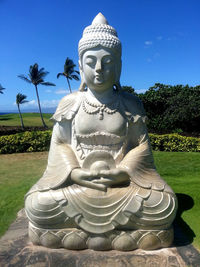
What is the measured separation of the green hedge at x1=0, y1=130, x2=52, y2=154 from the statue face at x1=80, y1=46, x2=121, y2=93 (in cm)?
697

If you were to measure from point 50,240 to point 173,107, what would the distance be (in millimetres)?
11768

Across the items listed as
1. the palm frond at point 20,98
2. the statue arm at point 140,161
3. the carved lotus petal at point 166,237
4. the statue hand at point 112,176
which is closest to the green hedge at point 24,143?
the statue arm at point 140,161

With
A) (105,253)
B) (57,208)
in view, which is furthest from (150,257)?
(57,208)

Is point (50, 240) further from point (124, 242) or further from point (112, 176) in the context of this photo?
point (112, 176)

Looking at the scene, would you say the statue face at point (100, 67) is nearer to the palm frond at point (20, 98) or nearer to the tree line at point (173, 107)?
the tree line at point (173, 107)

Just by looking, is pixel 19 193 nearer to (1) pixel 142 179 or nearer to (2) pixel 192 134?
(1) pixel 142 179

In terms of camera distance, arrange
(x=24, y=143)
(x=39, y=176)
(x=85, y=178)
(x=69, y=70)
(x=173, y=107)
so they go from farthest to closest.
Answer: (x=69, y=70) < (x=173, y=107) < (x=24, y=143) < (x=39, y=176) < (x=85, y=178)

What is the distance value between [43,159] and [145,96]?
26.2 ft

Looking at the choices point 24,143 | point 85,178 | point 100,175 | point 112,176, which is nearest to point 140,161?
point 112,176

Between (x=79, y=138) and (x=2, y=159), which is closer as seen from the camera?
(x=79, y=138)

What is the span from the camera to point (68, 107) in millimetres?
2951

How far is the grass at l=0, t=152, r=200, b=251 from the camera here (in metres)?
3.53

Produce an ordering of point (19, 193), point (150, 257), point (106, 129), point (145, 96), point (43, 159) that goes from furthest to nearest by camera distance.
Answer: point (145, 96) → point (43, 159) → point (19, 193) → point (106, 129) → point (150, 257)

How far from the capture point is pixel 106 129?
9.11ft
